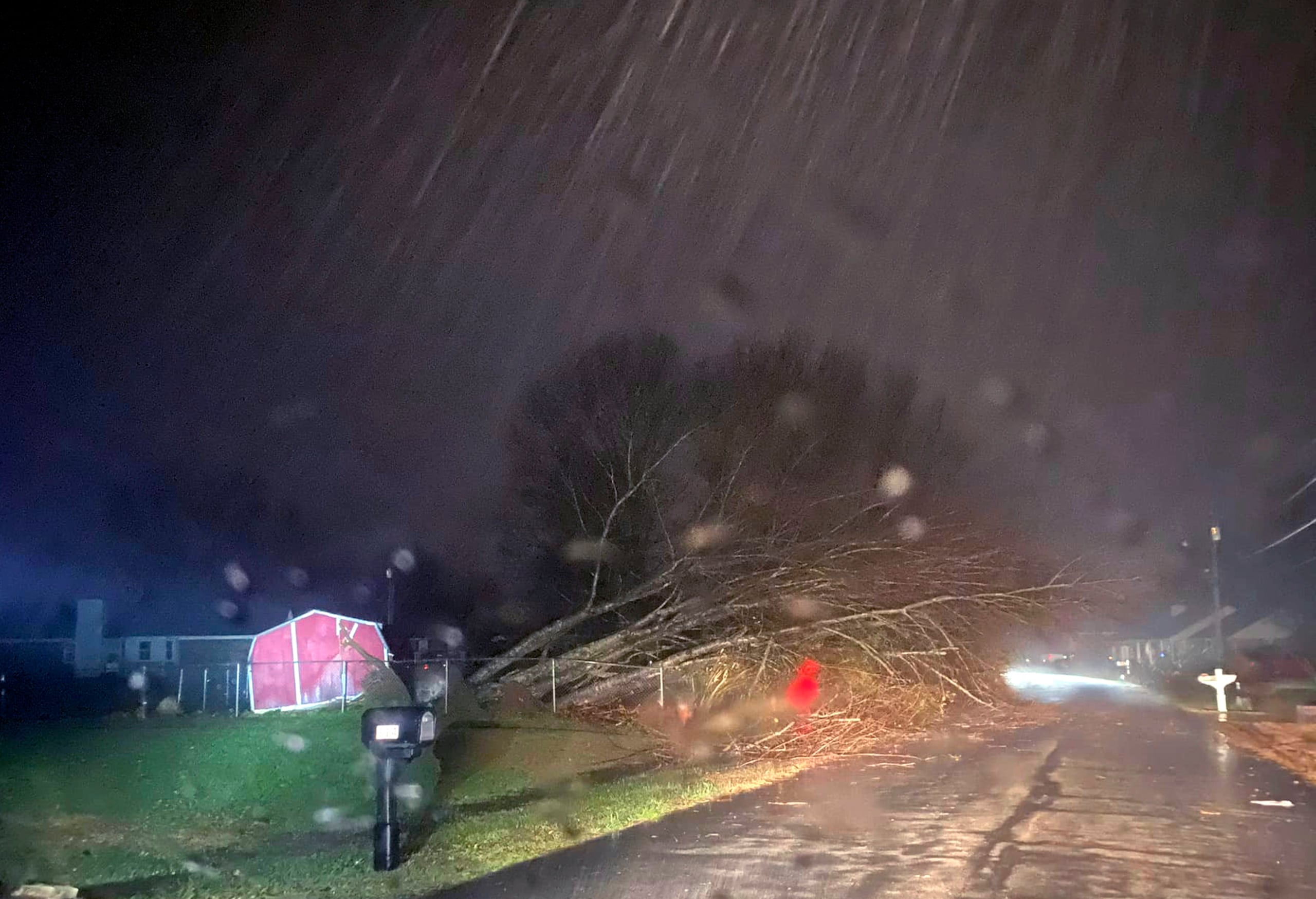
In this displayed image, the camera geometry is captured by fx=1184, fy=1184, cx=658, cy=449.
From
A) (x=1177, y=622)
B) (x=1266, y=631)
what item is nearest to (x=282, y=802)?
(x=1266, y=631)

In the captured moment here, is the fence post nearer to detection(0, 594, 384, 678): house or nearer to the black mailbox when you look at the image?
the black mailbox

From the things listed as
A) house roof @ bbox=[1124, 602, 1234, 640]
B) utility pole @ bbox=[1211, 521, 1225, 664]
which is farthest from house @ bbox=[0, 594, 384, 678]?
house roof @ bbox=[1124, 602, 1234, 640]

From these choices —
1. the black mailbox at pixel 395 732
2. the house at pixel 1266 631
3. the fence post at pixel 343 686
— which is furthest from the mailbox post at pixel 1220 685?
the house at pixel 1266 631

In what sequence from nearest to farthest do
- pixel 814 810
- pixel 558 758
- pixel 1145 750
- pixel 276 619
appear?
1. pixel 814 810
2. pixel 558 758
3. pixel 1145 750
4. pixel 276 619

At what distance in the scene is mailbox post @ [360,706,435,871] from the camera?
871 centimetres

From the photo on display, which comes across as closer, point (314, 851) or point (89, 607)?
point (314, 851)

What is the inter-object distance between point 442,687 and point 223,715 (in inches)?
131

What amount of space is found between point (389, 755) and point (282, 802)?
3363 mm

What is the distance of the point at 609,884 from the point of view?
8273 millimetres

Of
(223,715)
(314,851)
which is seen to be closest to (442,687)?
(223,715)

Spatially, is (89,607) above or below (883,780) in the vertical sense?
above

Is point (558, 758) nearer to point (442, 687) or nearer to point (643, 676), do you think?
point (442, 687)

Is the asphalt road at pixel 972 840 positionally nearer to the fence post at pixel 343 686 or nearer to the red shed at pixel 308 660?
the fence post at pixel 343 686

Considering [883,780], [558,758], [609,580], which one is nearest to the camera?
[883,780]
